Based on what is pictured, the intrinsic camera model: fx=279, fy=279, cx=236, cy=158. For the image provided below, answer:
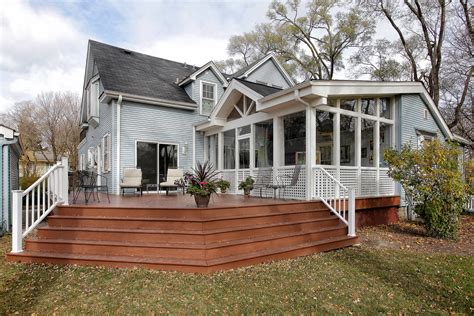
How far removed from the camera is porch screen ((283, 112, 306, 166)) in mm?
7363

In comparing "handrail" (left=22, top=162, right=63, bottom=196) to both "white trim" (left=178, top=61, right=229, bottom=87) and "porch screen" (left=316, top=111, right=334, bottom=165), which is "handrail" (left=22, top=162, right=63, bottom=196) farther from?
"white trim" (left=178, top=61, right=229, bottom=87)

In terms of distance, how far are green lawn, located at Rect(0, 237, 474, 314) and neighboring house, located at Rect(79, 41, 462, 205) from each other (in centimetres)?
286

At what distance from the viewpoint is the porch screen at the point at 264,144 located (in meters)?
8.44

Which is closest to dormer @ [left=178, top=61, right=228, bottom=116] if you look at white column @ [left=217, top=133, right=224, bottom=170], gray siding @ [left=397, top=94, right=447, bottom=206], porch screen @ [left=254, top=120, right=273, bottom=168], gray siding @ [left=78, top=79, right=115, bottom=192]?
white column @ [left=217, top=133, right=224, bottom=170]

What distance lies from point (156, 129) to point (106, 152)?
6.90 ft

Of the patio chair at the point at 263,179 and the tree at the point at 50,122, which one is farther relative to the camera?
the tree at the point at 50,122

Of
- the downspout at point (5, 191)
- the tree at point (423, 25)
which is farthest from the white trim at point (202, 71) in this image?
the tree at point (423, 25)

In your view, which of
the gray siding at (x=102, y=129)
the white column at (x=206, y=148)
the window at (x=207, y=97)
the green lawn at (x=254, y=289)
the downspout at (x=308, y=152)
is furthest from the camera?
the window at (x=207, y=97)

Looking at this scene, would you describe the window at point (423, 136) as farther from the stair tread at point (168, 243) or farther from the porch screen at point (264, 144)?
the stair tread at point (168, 243)

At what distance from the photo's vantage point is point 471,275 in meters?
4.34

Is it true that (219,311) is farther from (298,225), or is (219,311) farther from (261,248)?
(298,225)

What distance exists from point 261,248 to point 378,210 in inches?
198

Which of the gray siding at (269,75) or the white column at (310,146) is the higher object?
the gray siding at (269,75)

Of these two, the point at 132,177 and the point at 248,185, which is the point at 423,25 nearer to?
the point at 248,185
